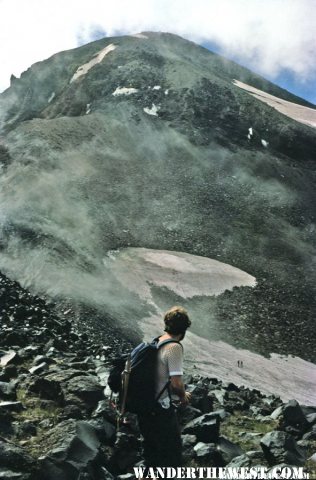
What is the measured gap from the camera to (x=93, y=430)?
406 inches

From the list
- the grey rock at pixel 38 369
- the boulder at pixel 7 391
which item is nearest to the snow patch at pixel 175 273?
the grey rock at pixel 38 369

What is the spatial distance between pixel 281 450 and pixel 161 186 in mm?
69274

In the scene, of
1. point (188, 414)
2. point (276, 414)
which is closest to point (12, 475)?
point (188, 414)

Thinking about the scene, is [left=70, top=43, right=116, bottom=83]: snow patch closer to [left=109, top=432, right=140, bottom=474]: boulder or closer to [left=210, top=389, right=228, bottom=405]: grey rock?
[left=210, top=389, right=228, bottom=405]: grey rock

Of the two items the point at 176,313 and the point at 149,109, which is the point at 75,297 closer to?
the point at 176,313

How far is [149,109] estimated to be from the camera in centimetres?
9612

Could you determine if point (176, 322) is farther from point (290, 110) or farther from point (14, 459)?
point (290, 110)

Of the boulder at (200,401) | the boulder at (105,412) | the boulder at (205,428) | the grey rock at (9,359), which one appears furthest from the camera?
the grey rock at (9,359)

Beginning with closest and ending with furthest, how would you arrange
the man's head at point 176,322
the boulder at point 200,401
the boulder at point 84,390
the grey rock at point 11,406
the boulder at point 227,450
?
the man's head at point 176,322 → the boulder at point 227,450 → the grey rock at point 11,406 → the boulder at point 84,390 → the boulder at point 200,401

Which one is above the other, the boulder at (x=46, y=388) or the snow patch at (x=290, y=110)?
the boulder at (x=46, y=388)

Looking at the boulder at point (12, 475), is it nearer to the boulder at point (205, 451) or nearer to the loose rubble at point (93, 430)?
the loose rubble at point (93, 430)

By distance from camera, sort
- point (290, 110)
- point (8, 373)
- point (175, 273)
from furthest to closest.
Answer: point (290, 110)
point (175, 273)
point (8, 373)

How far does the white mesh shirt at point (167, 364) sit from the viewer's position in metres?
7.51

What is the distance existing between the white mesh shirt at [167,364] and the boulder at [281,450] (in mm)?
3399
